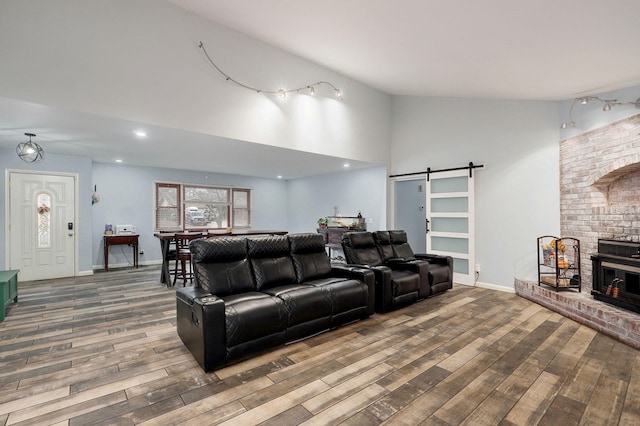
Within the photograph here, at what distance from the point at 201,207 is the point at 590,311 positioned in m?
8.23

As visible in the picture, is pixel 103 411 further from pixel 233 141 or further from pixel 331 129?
pixel 331 129

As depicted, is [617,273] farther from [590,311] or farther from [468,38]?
[468,38]

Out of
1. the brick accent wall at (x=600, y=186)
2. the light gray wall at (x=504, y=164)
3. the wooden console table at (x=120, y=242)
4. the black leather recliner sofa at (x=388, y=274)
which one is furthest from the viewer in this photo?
the wooden console table at (x=120, y=242)

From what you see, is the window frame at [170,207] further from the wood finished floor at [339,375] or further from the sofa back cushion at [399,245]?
the sofa back cushion at [399,245]

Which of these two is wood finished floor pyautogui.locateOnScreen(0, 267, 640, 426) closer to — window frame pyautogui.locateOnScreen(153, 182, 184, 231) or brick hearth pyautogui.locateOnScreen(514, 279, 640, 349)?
brick hearth pyautogui.locateOnScreen(514, 279, 640, 349)

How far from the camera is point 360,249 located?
4.69 m

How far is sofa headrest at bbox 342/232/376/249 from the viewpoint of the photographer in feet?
15.1

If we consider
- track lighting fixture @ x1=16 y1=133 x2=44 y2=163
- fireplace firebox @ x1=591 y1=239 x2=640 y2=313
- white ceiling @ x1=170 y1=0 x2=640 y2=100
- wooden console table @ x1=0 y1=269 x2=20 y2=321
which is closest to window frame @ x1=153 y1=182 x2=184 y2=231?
track lighting fixture @ x1=16 y1=133 x2=44 y2=163

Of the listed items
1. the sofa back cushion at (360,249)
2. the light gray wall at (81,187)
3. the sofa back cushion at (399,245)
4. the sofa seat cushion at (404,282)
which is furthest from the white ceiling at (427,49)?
the sofa seat cushion at (404,282)

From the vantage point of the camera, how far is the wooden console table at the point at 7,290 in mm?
3670

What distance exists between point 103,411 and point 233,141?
3582 mm

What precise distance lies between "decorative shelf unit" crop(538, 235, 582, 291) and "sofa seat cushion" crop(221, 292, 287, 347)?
3.85 m

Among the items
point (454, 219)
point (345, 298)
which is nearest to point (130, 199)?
point (345, 298)

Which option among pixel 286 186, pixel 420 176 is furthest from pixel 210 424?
pixel 286 186
